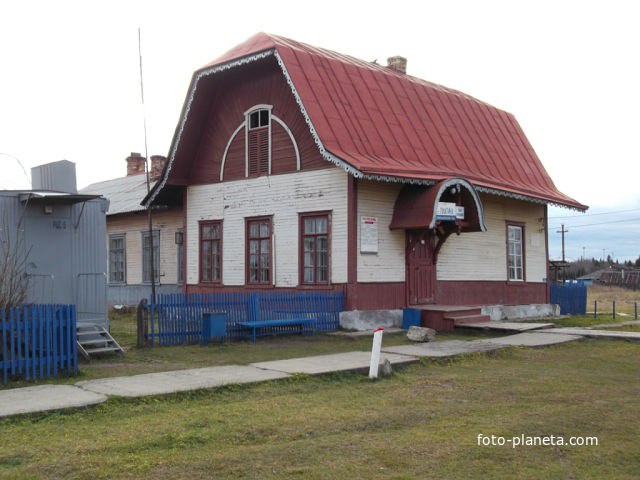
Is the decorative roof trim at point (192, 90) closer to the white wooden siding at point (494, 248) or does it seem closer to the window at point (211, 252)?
the window at point (211, 252)

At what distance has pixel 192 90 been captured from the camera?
19.4m

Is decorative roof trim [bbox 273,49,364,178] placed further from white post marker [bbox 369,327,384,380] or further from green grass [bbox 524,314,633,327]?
green grass [bbox 524,314,633,327]

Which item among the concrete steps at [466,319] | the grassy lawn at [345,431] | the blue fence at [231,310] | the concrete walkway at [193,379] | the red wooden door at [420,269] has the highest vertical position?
the red wooden door at [420,269]

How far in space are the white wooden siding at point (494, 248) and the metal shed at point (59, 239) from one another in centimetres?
929

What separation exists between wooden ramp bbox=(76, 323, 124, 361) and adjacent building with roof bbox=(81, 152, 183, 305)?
1097cm

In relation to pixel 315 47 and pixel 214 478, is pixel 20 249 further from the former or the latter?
pixel 315 47

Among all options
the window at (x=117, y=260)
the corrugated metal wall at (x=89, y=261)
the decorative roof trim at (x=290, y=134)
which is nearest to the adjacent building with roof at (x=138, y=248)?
the window at (x=117, y=260)

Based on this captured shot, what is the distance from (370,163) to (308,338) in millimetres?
4236

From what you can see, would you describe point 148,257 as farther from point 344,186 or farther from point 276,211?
point 344,186

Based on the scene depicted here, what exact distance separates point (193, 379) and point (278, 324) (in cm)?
556

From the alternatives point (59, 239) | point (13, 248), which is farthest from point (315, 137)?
point (13, 248)

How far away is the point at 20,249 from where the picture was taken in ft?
43.1

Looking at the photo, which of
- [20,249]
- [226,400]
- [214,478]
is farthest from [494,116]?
[214,478]

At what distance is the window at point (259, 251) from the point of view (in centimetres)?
1891
